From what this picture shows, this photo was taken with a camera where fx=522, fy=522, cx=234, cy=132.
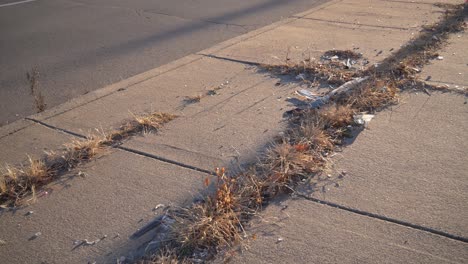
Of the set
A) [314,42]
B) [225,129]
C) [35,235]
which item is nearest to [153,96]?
[225,129]

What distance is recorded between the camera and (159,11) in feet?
35.3

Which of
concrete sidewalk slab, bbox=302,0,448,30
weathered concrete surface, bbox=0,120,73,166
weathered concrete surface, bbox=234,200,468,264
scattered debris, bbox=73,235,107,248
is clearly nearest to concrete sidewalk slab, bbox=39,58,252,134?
weathered concrete surface, bbox=0,120,73,166

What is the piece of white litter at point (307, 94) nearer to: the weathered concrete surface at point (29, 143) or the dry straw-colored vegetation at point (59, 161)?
the dry straw-colored vegetation at point (59, 161)

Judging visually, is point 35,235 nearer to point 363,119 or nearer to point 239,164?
point 239,164

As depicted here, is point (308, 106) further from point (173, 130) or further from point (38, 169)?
point (38, 169)

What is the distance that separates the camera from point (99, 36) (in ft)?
29.3

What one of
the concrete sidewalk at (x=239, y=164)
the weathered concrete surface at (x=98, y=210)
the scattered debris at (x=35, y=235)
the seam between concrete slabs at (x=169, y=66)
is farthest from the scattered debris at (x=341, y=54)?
the scattered debris at (x=35, y=235)

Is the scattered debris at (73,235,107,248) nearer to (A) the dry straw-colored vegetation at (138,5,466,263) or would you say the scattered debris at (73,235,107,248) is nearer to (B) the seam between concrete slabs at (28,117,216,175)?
(A) the dry straw-colored vegetation at (138,5,466,263)

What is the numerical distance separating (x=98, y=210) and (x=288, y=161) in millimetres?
1497

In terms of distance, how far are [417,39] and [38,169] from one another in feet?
18.3

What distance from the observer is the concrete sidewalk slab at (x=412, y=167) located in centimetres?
362

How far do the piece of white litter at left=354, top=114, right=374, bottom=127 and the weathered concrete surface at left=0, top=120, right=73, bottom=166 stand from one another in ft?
8.88

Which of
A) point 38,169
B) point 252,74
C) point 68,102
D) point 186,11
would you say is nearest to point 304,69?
point 252,74

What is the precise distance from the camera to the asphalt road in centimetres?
671
